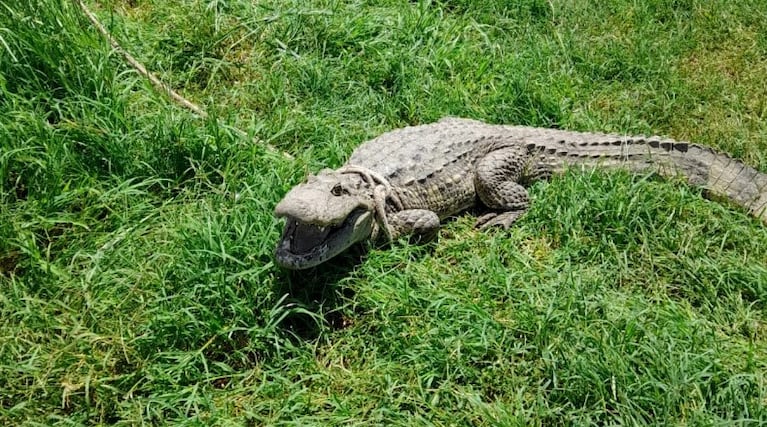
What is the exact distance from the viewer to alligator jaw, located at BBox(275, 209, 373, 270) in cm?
387

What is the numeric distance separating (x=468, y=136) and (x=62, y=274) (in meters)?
2.55

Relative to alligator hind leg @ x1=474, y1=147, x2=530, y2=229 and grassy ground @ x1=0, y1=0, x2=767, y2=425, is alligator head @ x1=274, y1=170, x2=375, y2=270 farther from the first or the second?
alligator hind leg @ x1=474, y1=147, x2=530, y2=229

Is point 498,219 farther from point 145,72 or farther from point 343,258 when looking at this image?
point 145,72

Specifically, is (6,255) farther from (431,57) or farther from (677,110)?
(677,110)

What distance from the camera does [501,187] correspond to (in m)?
4.66

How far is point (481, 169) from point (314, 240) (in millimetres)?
1289

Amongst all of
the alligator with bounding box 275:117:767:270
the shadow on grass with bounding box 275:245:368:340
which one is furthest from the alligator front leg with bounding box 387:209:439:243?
the shadow on grass with bounding box 275:245:368:340

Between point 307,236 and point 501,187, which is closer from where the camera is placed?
point 307,236

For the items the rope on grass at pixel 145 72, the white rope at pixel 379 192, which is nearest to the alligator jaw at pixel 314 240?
the white rope at pixel 379 192

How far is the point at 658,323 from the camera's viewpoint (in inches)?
146

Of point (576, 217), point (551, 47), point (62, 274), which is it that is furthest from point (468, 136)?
point (62, 274)

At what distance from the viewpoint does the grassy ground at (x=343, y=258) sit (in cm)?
350

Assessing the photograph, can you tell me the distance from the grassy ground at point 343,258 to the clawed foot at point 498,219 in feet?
0.25

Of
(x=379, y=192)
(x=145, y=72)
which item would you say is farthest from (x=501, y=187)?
(x=145, y=72)
